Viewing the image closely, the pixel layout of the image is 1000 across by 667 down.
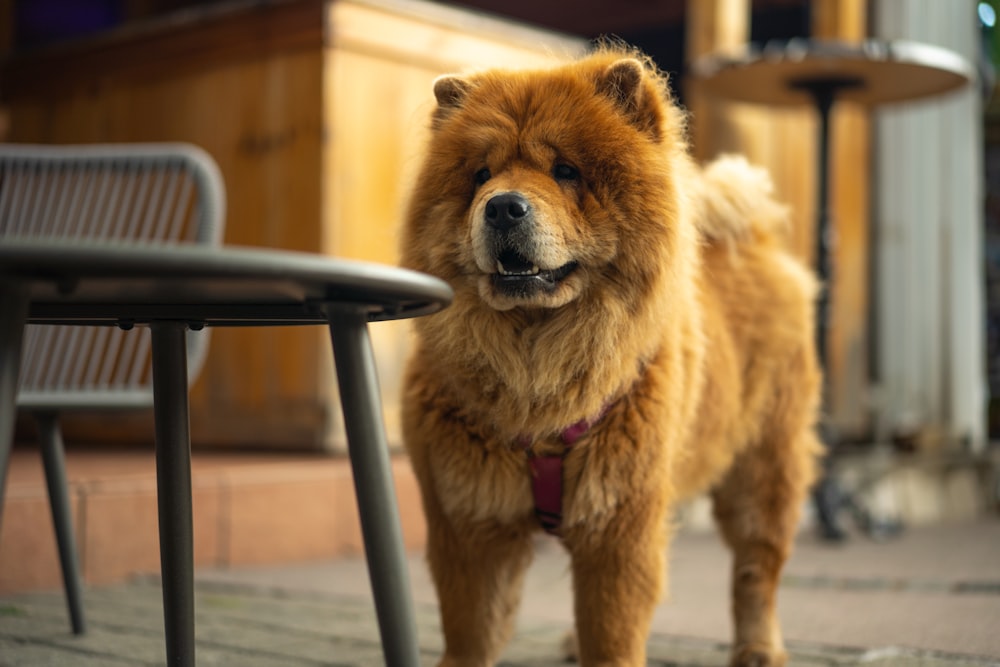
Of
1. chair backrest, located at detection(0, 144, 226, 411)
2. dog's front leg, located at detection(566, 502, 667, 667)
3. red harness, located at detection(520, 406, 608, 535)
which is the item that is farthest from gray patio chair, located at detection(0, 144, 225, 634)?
dog's front leg, located at detection(566, 502, 667, 667)

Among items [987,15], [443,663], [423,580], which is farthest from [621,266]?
[987,15]

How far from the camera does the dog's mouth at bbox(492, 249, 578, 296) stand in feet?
6.09

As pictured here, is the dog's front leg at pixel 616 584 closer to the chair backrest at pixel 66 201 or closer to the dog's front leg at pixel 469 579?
the dog's front leg at pixel 469 579

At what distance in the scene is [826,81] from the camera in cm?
422

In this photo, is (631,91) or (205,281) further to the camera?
(631,91)

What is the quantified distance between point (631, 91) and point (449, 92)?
13.6 inches

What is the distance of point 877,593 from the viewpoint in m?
3.34

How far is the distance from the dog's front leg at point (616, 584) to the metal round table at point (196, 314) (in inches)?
27.2

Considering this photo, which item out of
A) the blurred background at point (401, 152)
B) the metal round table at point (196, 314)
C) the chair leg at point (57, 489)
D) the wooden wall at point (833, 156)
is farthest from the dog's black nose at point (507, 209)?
the wooden wall at point (833, 156)

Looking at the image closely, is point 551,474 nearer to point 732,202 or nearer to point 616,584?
point 616,584

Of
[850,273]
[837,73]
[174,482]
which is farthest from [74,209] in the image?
[850,273]

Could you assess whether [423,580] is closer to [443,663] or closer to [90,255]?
[443,663]

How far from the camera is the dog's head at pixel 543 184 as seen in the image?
1.84 m

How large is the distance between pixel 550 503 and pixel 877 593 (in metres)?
1.82
